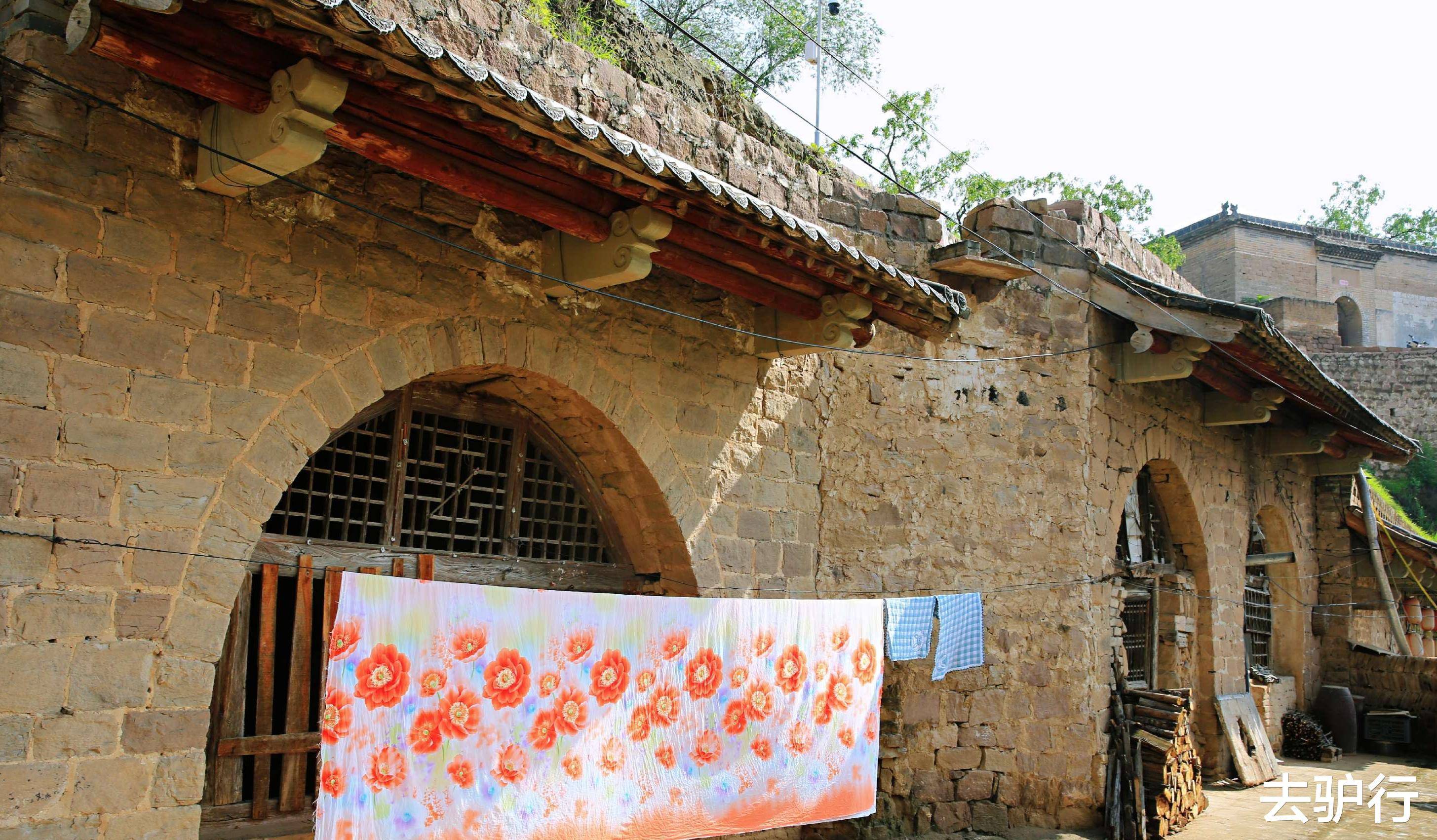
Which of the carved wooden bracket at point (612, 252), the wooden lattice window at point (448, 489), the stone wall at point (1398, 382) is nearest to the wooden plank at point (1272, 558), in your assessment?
the wooden lattice window at point (448, 489)

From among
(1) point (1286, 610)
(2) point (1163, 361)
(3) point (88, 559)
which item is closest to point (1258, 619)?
(1) point (1286, 610)

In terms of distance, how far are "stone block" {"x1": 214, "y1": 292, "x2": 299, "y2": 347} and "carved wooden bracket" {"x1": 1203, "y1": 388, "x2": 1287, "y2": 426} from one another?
818cm

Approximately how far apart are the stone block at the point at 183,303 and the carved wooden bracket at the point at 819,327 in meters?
3.01

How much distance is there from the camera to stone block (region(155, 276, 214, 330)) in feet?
12.5

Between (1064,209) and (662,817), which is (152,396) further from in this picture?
(1064,209)

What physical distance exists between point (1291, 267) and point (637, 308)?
29.7 metres

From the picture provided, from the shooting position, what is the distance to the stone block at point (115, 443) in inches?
141

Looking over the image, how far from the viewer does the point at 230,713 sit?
4250mm

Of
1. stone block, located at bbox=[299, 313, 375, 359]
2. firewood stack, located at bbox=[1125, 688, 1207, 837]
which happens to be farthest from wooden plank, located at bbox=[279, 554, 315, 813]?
firewood stack, located at bbox=[1125, 688, 1207, 837]

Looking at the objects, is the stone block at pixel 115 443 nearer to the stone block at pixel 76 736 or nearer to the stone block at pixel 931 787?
the stone block at pixel 76 736

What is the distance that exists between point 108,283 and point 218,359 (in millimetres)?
436

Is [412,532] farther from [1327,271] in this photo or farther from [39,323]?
[1327,271]

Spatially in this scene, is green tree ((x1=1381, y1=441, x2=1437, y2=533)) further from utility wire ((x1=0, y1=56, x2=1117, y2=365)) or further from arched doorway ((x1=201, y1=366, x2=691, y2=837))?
arched doorway ((x1=201, y1=366, x2=691, y2=837))

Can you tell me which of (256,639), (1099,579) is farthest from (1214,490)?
(256,639)
